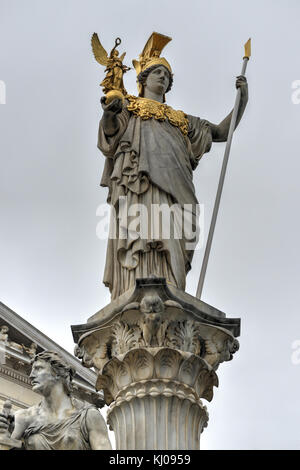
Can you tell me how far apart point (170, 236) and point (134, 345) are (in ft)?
5.53

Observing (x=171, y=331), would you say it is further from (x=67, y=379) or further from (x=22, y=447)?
(x=22, y=447)

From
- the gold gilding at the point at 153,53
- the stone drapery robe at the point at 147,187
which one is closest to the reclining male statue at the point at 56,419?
the stone drapery robe at the point at 147,187

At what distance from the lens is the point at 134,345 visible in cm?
1214

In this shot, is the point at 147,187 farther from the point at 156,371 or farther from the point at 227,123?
the point at 156,371

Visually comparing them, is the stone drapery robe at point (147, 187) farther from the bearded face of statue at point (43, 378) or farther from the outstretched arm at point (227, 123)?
the bearded face of statue at point (43, 378)

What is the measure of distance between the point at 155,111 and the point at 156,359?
Result: 4113 mm

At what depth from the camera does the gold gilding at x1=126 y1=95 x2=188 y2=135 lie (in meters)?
14.4

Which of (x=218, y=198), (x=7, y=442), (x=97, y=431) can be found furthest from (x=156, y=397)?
(x=218, y=198)

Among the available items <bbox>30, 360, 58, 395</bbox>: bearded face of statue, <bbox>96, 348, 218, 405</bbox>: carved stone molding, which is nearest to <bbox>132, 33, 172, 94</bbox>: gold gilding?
<bbox>96, 348, 218, 405</bbox>: carved stone molding

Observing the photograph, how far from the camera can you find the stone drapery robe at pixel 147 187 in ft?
42.6

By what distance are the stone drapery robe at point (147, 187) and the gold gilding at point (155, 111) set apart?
7 centimetres

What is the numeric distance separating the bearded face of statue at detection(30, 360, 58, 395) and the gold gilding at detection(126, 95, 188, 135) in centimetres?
435

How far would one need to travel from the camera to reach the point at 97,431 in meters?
10.8

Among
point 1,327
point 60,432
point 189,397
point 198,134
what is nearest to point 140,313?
point 189,397
